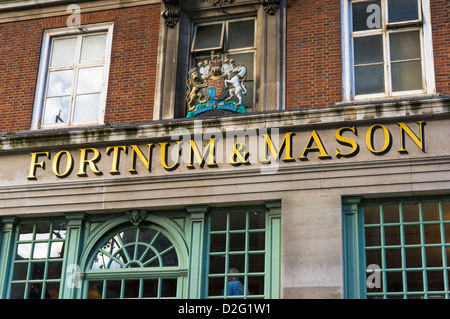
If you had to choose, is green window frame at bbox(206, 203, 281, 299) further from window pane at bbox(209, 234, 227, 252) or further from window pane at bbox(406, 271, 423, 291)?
window pane at bbox(406, 271, 423, 291)

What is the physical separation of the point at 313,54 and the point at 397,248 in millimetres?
4045

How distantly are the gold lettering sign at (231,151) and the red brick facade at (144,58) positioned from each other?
2.69ft

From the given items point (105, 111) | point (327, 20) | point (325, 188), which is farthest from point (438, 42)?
point (105, 111)

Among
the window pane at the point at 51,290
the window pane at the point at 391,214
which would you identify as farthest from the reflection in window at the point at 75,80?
the window pane at the point at 391,214

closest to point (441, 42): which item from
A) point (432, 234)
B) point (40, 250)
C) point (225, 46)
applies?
point (432, 234)

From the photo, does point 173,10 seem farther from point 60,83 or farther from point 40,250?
point 40,250

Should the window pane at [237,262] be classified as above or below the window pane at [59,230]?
below

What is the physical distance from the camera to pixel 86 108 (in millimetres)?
Result: 14648

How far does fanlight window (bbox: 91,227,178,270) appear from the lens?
42.8ft

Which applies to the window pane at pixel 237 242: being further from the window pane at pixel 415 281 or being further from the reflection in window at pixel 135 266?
the window pane at pixel 415 281

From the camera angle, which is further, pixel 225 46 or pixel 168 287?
pixel 225 46

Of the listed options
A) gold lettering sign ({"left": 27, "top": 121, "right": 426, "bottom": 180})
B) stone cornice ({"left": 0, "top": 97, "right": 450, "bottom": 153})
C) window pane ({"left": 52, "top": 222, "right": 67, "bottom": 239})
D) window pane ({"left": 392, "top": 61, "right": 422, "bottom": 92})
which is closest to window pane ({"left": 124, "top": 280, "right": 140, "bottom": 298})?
window pane ({"left": 52, "top": 222, "right": 67, "bottom": 239})

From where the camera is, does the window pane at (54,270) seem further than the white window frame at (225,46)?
No

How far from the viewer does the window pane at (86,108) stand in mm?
14508
